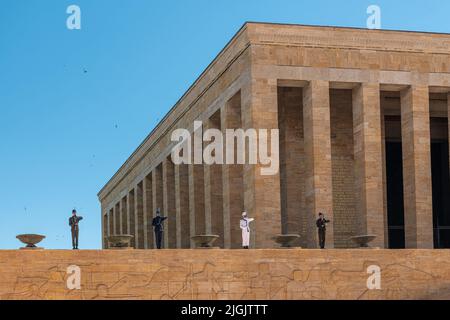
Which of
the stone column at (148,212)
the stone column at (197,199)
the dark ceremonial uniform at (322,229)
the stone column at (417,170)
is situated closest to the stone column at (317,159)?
the dark ceremonial uniform at (322,229)

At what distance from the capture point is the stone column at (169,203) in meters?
53.8

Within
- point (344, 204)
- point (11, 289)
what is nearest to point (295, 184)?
point (344, 204)

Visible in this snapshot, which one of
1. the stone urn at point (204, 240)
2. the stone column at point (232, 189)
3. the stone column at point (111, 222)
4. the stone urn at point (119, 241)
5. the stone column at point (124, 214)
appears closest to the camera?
the stone urn at point (204, 240)

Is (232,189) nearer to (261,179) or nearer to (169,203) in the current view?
(261,179)

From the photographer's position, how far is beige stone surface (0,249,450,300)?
2828 centimetres

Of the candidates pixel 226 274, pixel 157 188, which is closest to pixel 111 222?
pixel 157 188

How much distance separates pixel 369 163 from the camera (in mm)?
39000

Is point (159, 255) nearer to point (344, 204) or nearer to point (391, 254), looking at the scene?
point (391, 254)

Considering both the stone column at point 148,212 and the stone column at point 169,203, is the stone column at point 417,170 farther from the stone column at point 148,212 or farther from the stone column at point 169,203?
the stone column at point 148,212

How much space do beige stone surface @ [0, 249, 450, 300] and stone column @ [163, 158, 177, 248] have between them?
24.0m

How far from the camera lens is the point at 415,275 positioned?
31.1m

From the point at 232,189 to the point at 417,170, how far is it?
8.17 meters

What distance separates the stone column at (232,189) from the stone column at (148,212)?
19.3 m

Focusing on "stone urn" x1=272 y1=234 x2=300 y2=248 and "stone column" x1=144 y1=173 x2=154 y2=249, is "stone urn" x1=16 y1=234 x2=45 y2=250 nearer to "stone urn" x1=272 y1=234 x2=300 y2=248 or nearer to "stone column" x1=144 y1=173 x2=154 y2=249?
"stone urn" x1=272 y1=234 x2=300 y2=248
